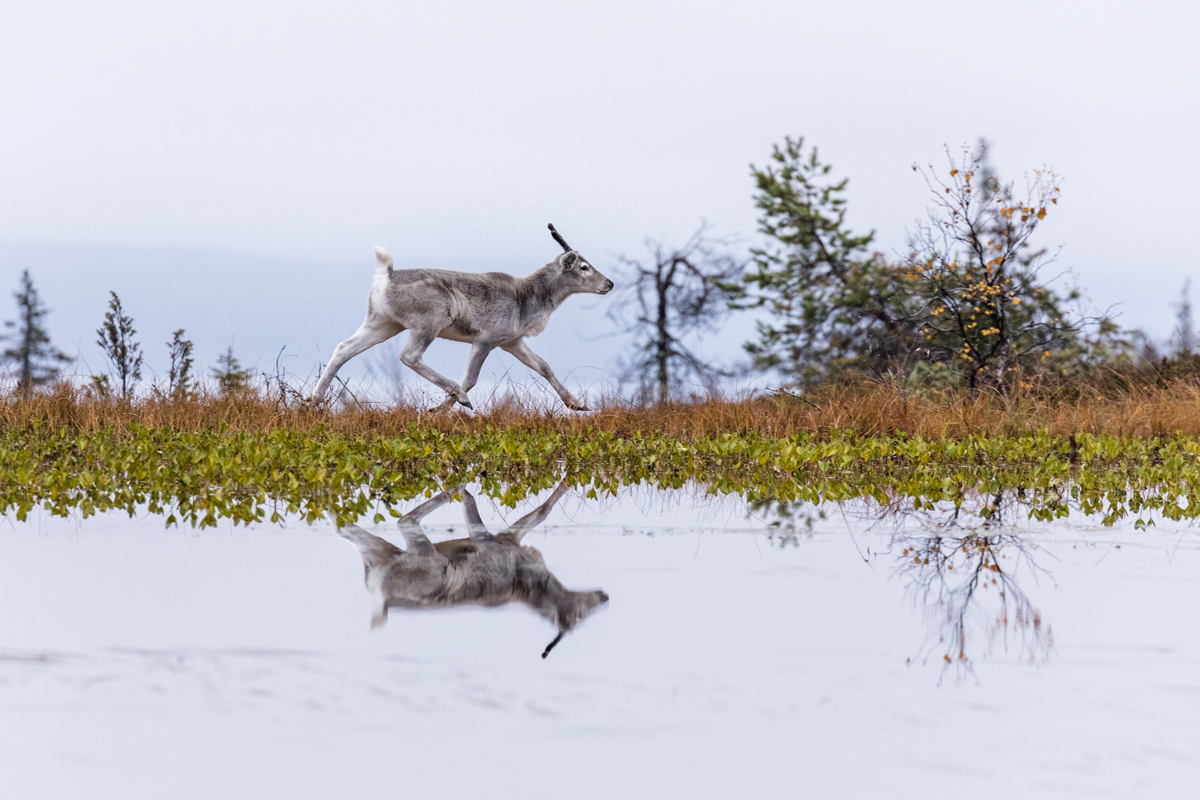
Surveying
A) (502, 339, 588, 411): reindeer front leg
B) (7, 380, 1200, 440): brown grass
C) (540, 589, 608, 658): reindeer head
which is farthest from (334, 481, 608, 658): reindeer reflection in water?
(502, 339, 588, 411): reindeer front leg

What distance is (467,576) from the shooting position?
15.0 ft

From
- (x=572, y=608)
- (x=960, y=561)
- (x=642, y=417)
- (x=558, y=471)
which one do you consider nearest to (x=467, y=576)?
(x=572, y=608)

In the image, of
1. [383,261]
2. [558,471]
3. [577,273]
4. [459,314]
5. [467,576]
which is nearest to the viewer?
[467,576]

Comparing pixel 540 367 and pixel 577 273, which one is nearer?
pixel 540 367

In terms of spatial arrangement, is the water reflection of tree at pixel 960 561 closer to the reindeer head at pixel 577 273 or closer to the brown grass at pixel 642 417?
the brown grass at pixel 642 417

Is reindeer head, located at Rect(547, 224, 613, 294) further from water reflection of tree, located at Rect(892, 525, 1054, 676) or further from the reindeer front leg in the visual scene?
water reflection of tree, located at Rect(892, 525, 1054, 676)

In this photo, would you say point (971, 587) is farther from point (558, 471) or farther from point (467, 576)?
point (558, 471)

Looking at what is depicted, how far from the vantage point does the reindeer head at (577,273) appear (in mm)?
15266

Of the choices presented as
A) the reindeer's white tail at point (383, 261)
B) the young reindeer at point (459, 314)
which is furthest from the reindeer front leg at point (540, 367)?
the reindeer's white tail at point (383, 261)

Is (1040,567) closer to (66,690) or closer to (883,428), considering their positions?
(66,690)

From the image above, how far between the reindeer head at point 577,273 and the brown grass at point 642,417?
2401mm

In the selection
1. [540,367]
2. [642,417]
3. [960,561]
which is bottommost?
[960,561]

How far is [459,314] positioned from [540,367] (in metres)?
1.18

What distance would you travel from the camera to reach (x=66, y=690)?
308 centimetres
